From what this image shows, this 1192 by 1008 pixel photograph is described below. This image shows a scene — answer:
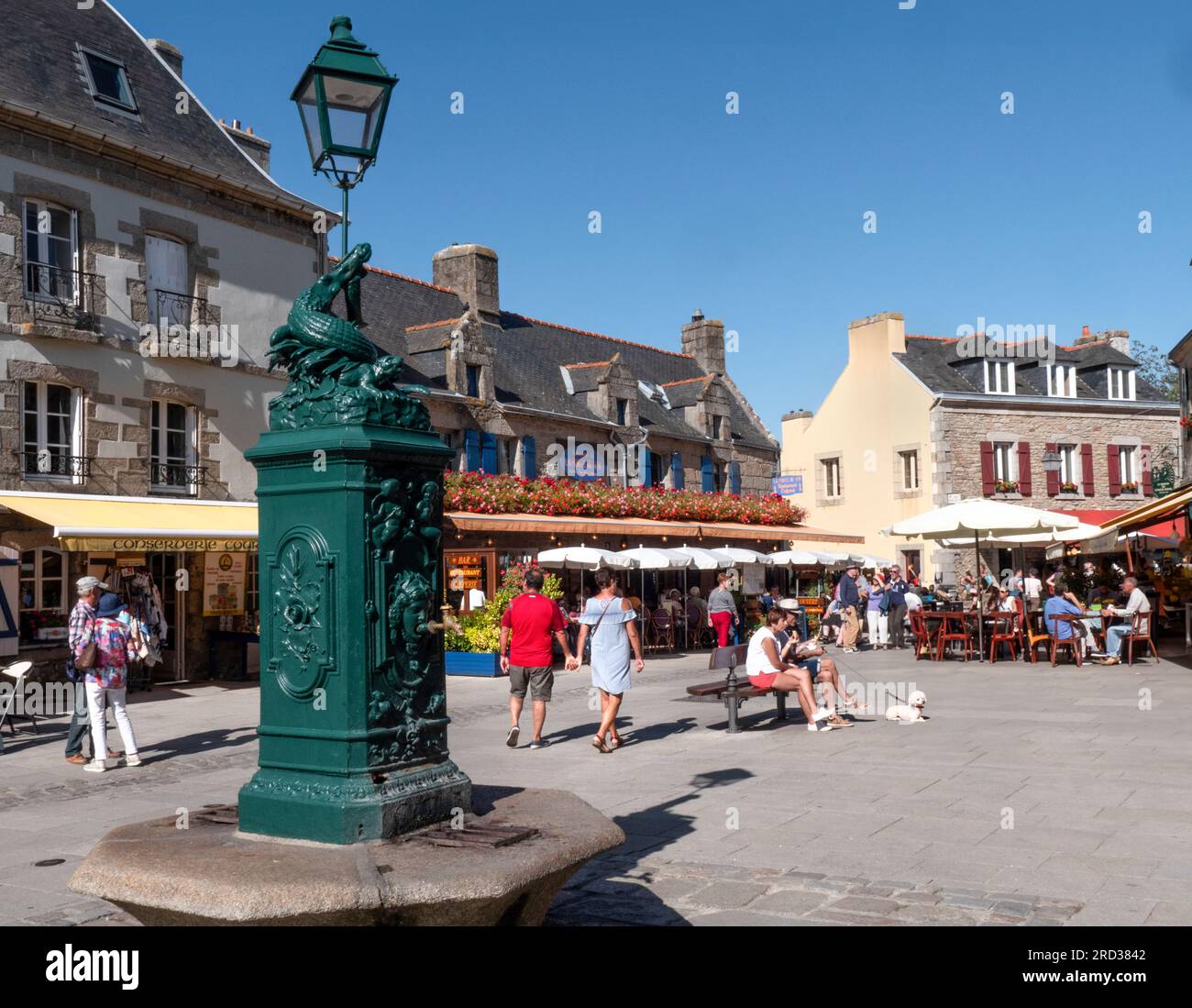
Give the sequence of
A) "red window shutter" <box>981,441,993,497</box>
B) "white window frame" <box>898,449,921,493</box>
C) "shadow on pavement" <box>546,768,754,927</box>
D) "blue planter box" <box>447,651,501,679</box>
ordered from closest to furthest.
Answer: "shadow on pavement" <box>546,768,754,927</box> → "blue planter box" <box>447,651,501,679</box> → "red window shutter" <box>981,441,993,497</box> → "white window frame" <box>898,449,921,493</box>

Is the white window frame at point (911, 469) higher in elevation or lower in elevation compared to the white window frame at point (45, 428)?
higher

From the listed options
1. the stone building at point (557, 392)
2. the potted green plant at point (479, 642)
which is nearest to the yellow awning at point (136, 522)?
the potted green plant at point (479, 642)

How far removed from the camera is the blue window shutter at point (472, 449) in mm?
24672

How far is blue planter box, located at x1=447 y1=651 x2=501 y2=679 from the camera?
57.7 ft

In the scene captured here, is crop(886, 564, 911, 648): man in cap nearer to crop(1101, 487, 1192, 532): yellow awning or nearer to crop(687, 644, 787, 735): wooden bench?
crop(1101, 487, 1192, 532): yellow awning

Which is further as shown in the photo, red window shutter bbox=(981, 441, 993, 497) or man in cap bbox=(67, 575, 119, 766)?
red window shutter bbox=(981, 441, 993, 497)

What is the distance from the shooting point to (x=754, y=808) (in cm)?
744

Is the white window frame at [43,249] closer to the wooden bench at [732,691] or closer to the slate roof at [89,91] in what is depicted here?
the slate roof at [89,91]

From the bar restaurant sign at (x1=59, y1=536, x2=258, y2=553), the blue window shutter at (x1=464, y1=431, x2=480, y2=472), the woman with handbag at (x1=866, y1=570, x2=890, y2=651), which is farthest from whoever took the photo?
the blue window shutter at (x1=464, y1=431, x2=480, y2=472)

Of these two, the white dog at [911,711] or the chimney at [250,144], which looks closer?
the white dog at [911,711]

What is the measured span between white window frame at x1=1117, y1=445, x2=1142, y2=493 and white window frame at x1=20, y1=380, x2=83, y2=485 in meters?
31.6

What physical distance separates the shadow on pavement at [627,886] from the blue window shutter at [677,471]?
954 inches

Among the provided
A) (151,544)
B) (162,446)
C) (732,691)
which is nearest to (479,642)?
(151,544)

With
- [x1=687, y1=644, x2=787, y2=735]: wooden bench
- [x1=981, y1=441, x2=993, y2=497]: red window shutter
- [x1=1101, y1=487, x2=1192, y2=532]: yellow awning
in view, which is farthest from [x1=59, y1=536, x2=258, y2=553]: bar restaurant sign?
[x1=981, y1=441, x2=993, y2=497]: red window shutter
